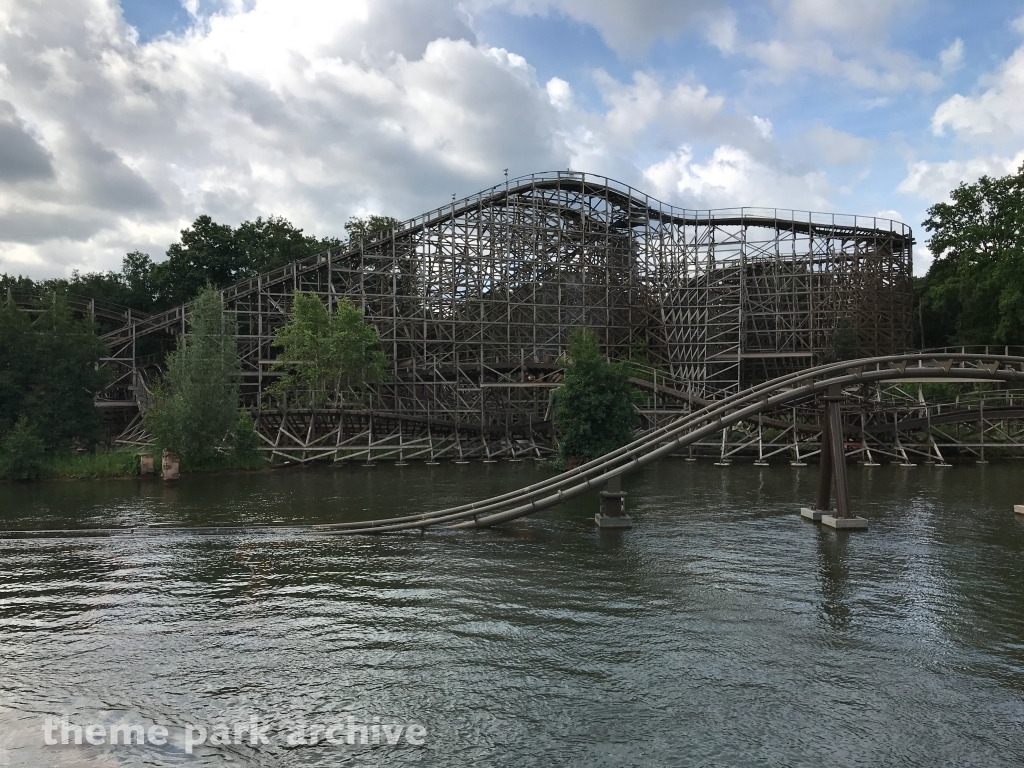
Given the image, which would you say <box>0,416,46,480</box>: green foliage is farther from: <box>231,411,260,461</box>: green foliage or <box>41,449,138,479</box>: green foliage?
<box>231,411,260,461</box>: green foliage

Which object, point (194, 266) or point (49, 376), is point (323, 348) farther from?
point (194, 266)

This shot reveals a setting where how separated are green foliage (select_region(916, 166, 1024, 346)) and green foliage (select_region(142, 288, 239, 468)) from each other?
37.2 metres

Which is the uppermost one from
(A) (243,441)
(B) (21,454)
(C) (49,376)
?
(C) (49,376)

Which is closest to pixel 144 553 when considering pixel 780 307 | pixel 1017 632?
pixel 1017 632

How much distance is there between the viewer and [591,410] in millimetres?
29203

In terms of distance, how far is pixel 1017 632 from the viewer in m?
9.42

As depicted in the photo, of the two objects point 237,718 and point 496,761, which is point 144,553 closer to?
point 237,718

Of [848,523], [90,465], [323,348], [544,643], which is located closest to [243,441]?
[90,465]

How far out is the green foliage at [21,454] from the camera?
26.2m

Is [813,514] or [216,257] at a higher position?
[216,257]

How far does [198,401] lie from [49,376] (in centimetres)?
601

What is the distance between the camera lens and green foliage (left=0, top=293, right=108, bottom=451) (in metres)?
28.5

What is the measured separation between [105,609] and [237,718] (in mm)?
4781

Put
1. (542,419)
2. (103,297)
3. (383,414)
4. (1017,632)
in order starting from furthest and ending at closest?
(103,297)
(542,419)
(383,414)
(1017,632)
